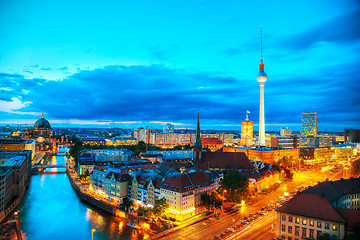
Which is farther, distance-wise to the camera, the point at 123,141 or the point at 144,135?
the point at 144,135

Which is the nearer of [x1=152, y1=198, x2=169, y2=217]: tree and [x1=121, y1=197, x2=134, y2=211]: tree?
[x1=152, y1=198, x2=169, y2=217]: tree

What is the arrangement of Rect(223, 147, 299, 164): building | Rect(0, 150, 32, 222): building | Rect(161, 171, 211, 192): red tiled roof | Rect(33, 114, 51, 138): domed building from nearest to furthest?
Rect(161, 171, 211, 192): red tiled roof < Rect(0, 150, 32, 222): building < Rect(223, 147, 299, 164): building < Rect(33, 114, 51, 138): domed building

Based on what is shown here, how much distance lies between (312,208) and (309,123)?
172 metres

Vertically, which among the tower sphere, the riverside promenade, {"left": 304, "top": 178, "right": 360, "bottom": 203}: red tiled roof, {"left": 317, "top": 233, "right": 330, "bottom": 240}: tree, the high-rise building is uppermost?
the tower sphere

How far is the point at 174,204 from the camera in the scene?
34594 mm

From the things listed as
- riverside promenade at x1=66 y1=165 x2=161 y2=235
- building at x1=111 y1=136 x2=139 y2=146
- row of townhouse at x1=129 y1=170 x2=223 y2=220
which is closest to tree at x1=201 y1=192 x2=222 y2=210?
row of townhouse at x1=129 y1=170 x2=223 y2=220

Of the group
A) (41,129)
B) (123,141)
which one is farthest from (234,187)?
(41,129)

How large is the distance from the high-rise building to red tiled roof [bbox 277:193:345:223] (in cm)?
16601

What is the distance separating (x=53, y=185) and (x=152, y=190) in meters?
30.3

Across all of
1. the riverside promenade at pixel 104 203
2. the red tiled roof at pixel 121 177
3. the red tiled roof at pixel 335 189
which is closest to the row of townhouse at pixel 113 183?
the red tiled roof at pixel 121 177

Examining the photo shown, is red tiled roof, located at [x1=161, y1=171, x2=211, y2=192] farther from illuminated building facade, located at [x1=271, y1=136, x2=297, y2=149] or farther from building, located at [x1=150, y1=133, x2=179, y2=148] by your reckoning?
building, located at [x1=150, y1=133, x2=179, y2=148]

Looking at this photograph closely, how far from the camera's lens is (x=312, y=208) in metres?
24.6

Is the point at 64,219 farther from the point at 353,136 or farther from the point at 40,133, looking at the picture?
the point at 353,136

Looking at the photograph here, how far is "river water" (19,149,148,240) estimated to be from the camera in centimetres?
3166
